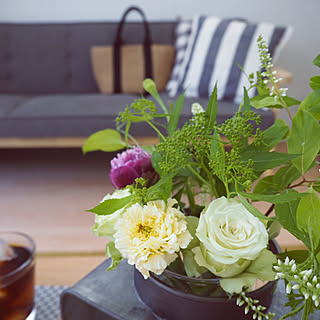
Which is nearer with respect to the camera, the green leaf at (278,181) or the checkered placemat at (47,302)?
the green leaf at (278,181)

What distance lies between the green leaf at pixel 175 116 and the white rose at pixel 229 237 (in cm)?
13

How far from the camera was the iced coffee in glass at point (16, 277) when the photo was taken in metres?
0.55

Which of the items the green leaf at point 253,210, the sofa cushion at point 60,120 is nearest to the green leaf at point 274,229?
the green leaf at point 253,210

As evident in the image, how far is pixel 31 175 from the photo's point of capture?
2.33 metres

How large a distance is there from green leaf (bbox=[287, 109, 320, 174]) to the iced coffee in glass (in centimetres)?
41

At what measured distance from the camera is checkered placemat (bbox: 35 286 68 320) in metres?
0.77

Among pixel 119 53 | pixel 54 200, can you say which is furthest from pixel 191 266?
pixel 119 53

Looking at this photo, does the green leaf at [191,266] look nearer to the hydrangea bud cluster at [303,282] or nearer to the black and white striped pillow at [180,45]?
the hydrangea bud cluster at [303,282]

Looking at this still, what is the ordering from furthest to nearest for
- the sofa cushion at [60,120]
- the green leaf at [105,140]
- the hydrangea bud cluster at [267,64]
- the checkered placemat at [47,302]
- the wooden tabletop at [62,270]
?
the sofa cushion at [60,120] < the wooden tabletop at [62,270] < the checkered placemat at [47,302] < the green leaf at [105,140] < the hydrangea bud cluster at [267,64]

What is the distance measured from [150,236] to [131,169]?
0.33 ft

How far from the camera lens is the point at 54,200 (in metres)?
2.03

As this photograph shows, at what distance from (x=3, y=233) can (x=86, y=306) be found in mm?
219

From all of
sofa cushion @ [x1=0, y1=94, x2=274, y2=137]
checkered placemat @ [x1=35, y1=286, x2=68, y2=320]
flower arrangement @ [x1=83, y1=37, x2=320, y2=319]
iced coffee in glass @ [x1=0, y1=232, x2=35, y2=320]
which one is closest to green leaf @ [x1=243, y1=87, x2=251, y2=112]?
flower arrangement @ [x1=83, y1=37, x2=320, y2=319]

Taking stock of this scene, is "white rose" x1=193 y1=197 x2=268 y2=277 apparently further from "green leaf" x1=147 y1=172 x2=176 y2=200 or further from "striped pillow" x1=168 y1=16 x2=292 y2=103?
"striped pillow" x1=168 y1=16 x2=292 y2=103
